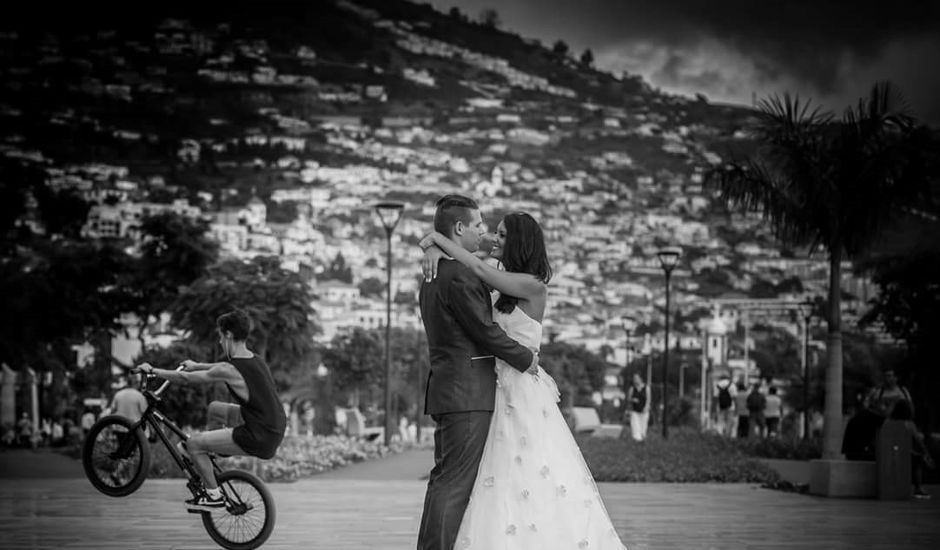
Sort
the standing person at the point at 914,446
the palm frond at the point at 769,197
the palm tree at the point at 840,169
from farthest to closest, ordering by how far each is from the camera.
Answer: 1. the palm frond at the point at 769,197
2. the palm tree at the point at 840,169
3. the standing person at the point at 914,446

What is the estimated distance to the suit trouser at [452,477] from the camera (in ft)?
24.2

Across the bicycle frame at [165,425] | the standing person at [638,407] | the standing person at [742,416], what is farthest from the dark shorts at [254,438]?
the standing person at [742,416]

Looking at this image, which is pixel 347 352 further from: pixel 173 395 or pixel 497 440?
pixel 497 440

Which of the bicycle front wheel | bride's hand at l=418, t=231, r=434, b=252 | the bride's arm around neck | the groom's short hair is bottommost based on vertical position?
the bicycle front wheel

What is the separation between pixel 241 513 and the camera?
10.5 m

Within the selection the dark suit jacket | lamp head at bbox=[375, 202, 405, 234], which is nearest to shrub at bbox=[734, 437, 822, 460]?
lamp head at bbox=[375, 202, 405, 234]

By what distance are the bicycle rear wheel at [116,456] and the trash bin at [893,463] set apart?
33.7 ft

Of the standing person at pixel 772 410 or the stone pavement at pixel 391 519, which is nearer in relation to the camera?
the stone pavement at pixel 391 519

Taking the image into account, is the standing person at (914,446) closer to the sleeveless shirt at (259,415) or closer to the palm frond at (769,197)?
the palm frond at (769,197)

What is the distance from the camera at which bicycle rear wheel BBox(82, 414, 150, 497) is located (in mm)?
10648

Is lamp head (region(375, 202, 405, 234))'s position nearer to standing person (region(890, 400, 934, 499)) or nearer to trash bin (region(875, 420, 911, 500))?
standing person (region(890, 400, 934, 499))

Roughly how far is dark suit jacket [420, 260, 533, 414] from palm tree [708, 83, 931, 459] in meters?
12.6

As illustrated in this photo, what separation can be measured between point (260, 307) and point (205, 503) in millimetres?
18038

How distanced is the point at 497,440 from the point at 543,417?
0.29 m
